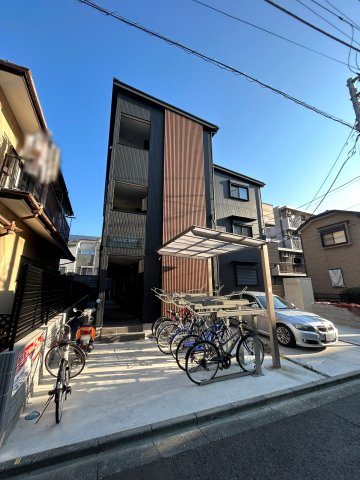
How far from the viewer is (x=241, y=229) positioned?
1422 cm

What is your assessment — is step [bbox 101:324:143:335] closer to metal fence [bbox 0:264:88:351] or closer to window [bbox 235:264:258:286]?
metal fence [bbox 0:264:88:351]

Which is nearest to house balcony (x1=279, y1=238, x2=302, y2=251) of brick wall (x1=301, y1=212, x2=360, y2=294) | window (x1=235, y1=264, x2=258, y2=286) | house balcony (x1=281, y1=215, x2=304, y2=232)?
house balcony (x1=281, y1=215, x2=304, y2=232)

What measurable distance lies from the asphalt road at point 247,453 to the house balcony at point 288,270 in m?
19.6

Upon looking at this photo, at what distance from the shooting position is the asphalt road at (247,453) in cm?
226

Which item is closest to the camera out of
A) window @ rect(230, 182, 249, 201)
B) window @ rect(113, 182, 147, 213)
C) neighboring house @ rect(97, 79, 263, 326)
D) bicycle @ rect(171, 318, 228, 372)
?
bicycle @ rect(171, 318, 228, 372)

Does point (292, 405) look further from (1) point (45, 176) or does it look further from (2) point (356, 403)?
(1) point (45, 176)

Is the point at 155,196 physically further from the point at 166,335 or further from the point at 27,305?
the point at 27,305

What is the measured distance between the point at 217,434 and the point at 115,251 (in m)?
6.74

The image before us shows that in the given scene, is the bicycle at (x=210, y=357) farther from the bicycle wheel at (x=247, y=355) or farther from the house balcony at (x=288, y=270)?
the house balcony at (x=288, y=270)

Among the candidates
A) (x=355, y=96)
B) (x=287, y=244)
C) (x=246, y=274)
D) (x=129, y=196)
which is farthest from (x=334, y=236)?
(x=129, y=196)

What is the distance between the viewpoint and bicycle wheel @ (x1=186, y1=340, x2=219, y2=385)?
13.9 feet

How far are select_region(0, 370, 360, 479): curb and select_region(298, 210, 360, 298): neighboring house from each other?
15546mm

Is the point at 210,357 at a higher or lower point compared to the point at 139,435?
higher

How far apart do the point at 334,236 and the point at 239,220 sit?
9.01 metres
